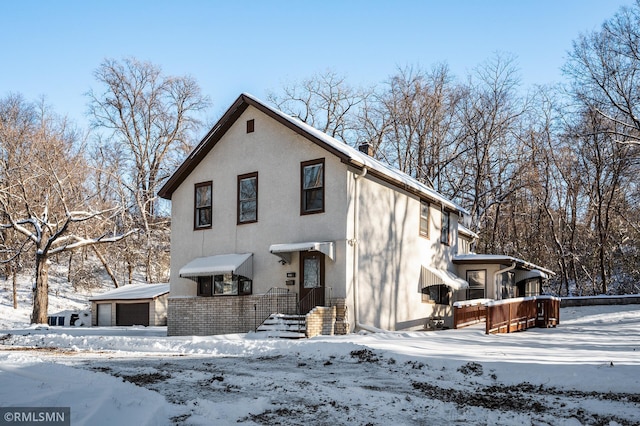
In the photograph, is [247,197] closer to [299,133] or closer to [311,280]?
[299,133]

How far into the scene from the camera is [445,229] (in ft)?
87.1

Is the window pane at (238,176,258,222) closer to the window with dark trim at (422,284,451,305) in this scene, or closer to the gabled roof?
the gabled roof

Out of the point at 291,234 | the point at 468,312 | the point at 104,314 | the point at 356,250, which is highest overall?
the point at 291,234

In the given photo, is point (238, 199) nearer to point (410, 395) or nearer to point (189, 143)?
point (410, 395)

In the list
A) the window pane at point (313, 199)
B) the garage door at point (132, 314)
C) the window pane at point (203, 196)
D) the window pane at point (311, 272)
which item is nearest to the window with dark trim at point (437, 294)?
the window pane at point (311, 272)

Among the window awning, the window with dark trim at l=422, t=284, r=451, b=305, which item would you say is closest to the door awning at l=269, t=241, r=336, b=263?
the window awning

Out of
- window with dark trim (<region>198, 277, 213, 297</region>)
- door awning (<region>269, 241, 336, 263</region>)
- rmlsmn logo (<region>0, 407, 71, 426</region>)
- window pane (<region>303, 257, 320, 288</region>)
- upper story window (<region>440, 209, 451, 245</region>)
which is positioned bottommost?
rmlsmn logo (<region>0, 407, 71, 426</region>)

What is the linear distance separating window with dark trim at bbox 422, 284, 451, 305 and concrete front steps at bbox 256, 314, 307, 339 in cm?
716

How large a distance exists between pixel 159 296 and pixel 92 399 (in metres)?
26.6

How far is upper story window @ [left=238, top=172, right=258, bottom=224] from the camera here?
2142cm

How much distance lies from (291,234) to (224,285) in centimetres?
346

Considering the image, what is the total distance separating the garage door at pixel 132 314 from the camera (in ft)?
109

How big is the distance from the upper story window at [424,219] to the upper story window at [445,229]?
5.98 ft

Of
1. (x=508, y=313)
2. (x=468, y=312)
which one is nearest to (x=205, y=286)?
(x=468, y=312)
